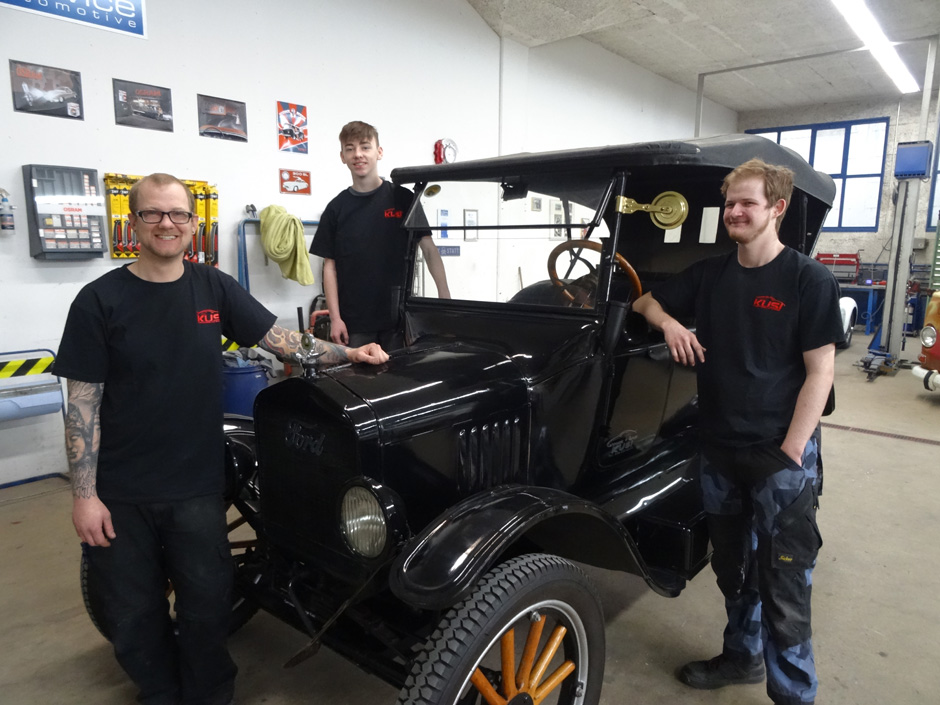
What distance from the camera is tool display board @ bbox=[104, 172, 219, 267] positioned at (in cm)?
413

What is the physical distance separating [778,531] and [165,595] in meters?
1.86

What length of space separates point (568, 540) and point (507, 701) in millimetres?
520

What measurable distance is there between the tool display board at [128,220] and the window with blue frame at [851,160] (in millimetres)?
11245

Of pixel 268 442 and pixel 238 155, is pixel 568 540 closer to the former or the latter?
pixel 268 442

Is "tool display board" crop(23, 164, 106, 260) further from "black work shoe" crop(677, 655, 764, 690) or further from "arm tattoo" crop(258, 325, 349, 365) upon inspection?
"black work shoe" crop(677, 655, 764, 690)

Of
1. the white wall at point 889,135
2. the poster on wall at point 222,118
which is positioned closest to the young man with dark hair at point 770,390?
the poster on wall at point 222,118

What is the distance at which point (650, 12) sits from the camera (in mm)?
7281

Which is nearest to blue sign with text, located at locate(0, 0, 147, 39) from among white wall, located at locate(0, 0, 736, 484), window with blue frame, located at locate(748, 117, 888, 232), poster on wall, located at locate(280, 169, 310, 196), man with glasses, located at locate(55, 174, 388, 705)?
white wall, located at locate(0, 0, 736, 484)

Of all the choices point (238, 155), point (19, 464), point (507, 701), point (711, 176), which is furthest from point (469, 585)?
point (238, 155)

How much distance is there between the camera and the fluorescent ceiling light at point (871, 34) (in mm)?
7242

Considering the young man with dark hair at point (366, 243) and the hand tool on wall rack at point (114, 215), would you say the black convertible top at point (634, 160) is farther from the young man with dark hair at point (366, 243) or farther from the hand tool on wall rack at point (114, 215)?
the hand tool on wall rack at point (114, 215)

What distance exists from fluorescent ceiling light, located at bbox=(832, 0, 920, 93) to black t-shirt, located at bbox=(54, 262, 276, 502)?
7.98 metres

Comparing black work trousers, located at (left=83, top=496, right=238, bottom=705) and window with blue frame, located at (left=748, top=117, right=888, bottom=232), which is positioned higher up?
window with blue frame, located at (left=748, top=117, right=888, bottom=232)

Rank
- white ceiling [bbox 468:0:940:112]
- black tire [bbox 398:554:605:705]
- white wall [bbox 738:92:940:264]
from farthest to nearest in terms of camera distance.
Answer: white wall [bbox 738:92:940:264] < white ceiling [bbox 468:0:940:112] < black tire [bbox 398:554:605:705]
